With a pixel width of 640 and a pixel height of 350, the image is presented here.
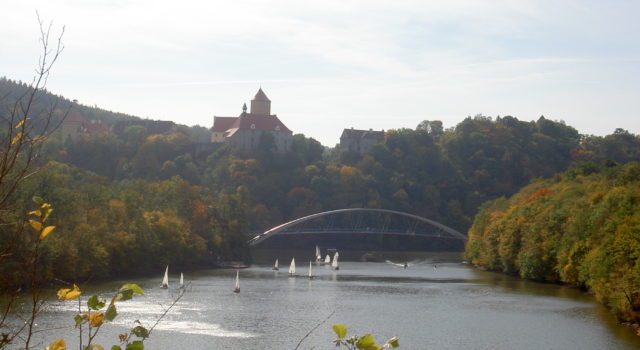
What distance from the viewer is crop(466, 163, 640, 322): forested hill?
112ft

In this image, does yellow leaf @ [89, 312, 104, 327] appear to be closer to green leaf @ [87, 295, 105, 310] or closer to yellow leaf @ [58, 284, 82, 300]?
green leaf @ [87, 295, 105, 310]

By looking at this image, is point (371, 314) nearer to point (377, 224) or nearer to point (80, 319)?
point (80, 319)

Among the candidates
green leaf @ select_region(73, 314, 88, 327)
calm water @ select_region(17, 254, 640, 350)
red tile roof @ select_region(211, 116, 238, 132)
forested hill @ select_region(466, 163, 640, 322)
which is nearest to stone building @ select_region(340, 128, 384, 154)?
red tile roof @ select_region(211, 116, 238, 132)

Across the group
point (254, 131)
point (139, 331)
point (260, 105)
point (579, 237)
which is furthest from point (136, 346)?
point (260, 105)

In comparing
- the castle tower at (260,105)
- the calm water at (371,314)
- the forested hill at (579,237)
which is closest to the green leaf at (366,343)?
the calm water at (371,314)

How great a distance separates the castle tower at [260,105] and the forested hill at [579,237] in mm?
56534

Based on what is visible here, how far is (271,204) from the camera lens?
95312 millimetres

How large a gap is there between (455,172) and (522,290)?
60.4 metres

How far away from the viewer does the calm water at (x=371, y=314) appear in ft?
93.7

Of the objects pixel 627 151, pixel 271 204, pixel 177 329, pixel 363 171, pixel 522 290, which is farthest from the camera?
pixel 627 151

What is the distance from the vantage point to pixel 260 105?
121m

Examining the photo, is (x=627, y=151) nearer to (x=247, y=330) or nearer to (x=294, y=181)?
(x=294, y=181)

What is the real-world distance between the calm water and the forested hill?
3.94ft

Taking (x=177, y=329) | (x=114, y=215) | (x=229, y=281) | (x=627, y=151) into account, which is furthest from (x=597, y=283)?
(x=627, y=151)
